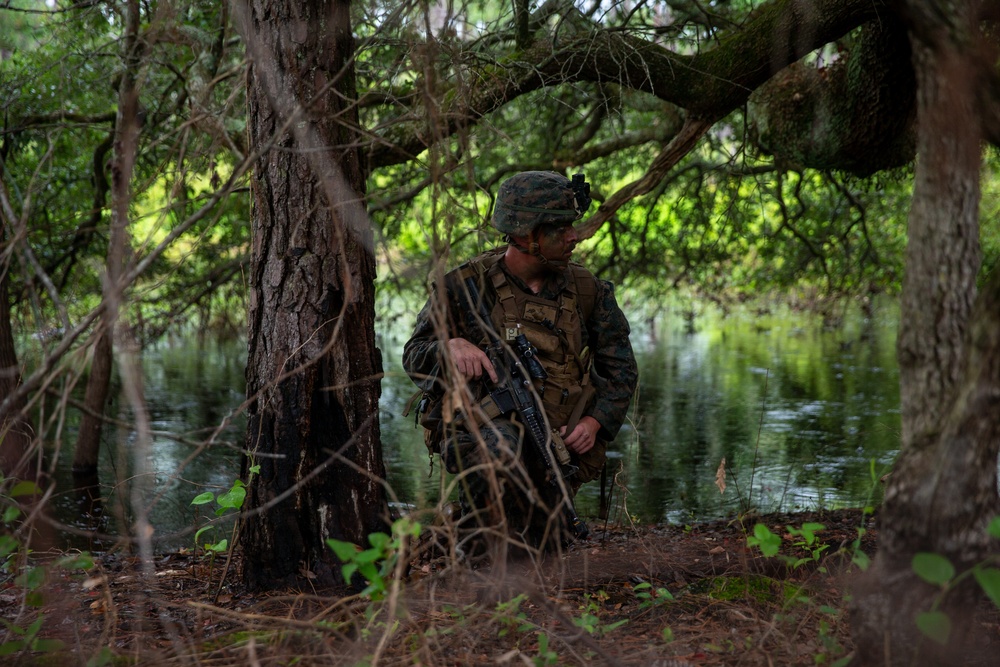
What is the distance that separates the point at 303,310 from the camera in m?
3.46

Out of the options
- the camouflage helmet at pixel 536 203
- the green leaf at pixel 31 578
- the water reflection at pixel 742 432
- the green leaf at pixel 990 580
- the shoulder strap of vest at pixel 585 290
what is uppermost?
the camouflage helmet at pixel 536 203

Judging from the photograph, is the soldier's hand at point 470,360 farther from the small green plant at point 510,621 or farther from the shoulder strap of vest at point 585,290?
the small green plant at point 510,621

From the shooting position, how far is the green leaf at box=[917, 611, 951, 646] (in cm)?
204

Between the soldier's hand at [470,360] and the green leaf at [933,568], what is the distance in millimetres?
1995

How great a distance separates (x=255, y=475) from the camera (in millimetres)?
3562

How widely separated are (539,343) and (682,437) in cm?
575

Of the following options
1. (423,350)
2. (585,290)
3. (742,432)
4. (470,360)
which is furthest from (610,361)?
(742,432)

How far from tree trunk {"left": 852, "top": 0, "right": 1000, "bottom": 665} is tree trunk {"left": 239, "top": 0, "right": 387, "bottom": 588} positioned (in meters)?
1.99

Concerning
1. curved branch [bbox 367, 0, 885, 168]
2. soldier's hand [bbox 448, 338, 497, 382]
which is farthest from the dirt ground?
curved branch [bbox 367, 0, 885, 168]

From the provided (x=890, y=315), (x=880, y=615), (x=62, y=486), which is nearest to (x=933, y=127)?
(x=880, y=615)

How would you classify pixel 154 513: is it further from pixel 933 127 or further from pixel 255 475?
pixel 933 127

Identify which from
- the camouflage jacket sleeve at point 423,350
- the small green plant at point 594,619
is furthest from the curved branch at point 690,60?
the small green plant at point 594,619

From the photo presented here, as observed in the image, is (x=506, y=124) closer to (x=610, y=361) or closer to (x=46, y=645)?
(x=610, y=361)

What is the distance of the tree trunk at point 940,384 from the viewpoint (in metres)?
2.09
